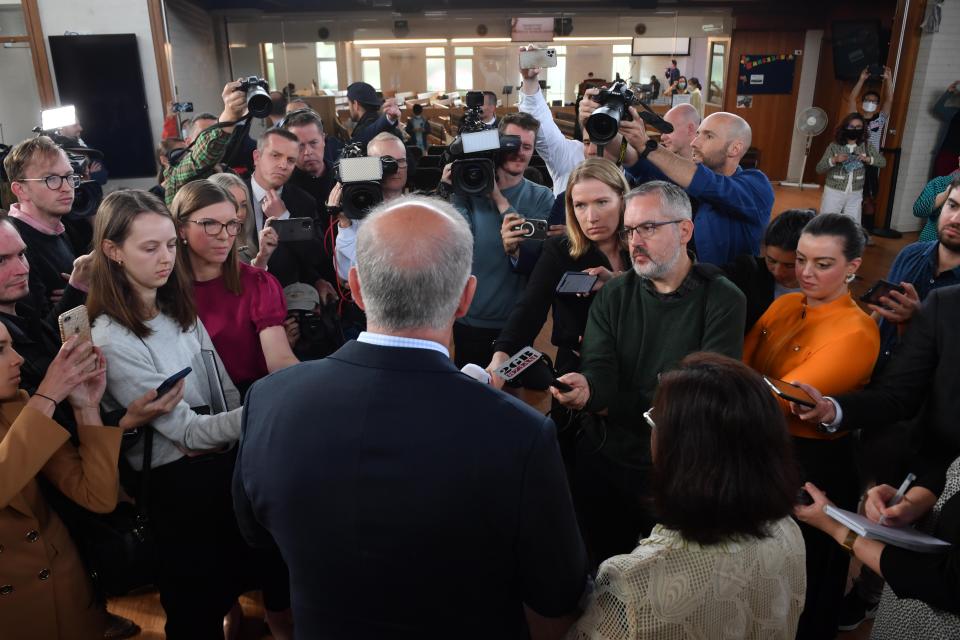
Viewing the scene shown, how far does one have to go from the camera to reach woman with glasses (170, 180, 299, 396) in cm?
200

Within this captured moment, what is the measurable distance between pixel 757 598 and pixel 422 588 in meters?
0.56

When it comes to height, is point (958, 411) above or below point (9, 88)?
below

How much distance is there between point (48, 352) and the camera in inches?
69.6

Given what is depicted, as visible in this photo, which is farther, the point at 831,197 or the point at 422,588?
the point at 831,197

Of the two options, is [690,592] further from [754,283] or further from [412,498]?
[754,283]

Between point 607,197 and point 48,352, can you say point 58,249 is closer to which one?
point 48,352

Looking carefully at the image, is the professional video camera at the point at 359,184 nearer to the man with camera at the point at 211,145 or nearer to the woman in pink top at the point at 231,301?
the woman in pink top at the point at 231,301

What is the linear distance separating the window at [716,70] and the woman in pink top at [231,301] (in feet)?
36.0

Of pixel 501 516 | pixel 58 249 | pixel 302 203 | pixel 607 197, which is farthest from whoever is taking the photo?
pixel 302 203

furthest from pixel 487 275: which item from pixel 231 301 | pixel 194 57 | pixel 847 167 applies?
pixel 194 57

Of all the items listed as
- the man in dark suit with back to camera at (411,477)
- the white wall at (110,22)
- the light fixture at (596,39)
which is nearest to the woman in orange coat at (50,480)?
the man in dark suit with back to camera at (411,477)


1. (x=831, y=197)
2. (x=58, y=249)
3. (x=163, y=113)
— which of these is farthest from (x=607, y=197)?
(x=163, y=113)

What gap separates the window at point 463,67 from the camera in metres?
10.7

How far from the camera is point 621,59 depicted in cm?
1074
